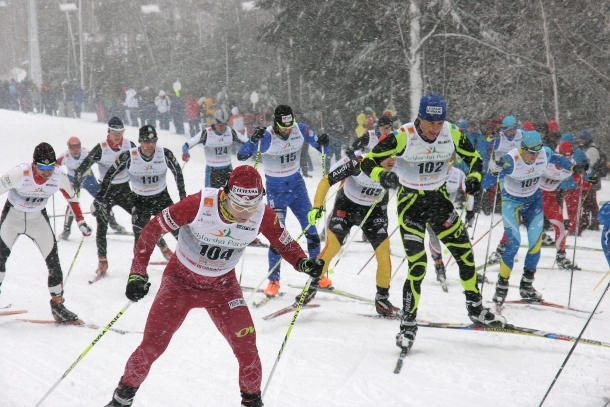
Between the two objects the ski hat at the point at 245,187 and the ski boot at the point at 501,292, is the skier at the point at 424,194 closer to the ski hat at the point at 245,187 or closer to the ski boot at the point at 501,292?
the ski boot at the point at 501,292

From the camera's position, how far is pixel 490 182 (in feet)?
30.2

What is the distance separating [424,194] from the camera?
581cm

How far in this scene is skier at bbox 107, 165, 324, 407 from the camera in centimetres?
418

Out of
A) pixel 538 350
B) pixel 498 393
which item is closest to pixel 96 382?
pixel 498 393

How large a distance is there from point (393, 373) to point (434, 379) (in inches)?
14.9

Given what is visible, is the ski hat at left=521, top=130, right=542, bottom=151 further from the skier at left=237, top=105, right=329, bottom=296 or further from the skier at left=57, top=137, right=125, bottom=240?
the skier at left=57, top=137, right=125, bottom=240

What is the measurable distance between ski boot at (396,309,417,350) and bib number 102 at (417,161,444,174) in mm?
1440

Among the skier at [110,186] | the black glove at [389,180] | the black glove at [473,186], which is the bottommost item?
the skier at [110,186]

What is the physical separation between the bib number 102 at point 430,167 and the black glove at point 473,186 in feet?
1.01

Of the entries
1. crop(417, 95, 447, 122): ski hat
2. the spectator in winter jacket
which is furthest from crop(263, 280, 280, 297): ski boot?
the spectator in winter jacket

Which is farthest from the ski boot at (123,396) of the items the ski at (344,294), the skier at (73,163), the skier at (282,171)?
the skier at (73,163)

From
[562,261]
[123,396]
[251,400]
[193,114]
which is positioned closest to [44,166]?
[123,396]

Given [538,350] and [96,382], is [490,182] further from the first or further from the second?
[96,382]

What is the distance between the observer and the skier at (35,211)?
667 cm
